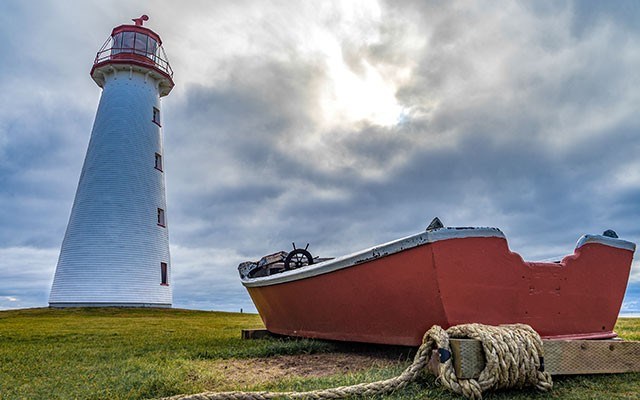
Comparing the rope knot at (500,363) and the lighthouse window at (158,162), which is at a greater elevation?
the lighthouse window at (158,162)

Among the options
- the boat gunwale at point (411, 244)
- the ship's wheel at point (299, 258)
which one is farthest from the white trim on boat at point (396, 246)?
the ship's wheel at point (299, 258)

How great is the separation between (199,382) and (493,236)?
2592mm

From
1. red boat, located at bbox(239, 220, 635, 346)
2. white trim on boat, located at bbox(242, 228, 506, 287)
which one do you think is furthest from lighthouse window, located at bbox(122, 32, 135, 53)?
red boat, located at bbox(239, 220, 635, 346)

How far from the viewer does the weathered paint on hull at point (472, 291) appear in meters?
3.50

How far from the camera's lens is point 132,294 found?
1856 centimetres

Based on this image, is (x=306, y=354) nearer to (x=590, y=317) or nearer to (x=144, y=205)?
(x=590, y=317)

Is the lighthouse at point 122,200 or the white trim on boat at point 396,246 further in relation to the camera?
the lighthouse at point 122,200

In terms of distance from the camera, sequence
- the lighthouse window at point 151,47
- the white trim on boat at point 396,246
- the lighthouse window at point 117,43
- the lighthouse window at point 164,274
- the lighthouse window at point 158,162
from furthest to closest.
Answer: the lighthouse window at point 151,47 < the lighthouse window at point 117,43 < the lighthouse window at point 158,162 < the lighthouse window at point 164,274 < the white trim on boat at point 396,246

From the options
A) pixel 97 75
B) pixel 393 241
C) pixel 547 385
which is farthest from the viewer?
pixel 97 75

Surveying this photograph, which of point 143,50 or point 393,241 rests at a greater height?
point 143,50

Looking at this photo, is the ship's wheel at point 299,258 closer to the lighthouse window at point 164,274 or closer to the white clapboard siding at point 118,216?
the white clapboard siding at point 118,216

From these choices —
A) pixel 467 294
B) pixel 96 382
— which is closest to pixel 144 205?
pixel 96 382

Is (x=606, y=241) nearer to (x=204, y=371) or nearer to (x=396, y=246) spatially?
(x=396, y=246)

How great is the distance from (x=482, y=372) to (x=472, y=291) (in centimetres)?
88
